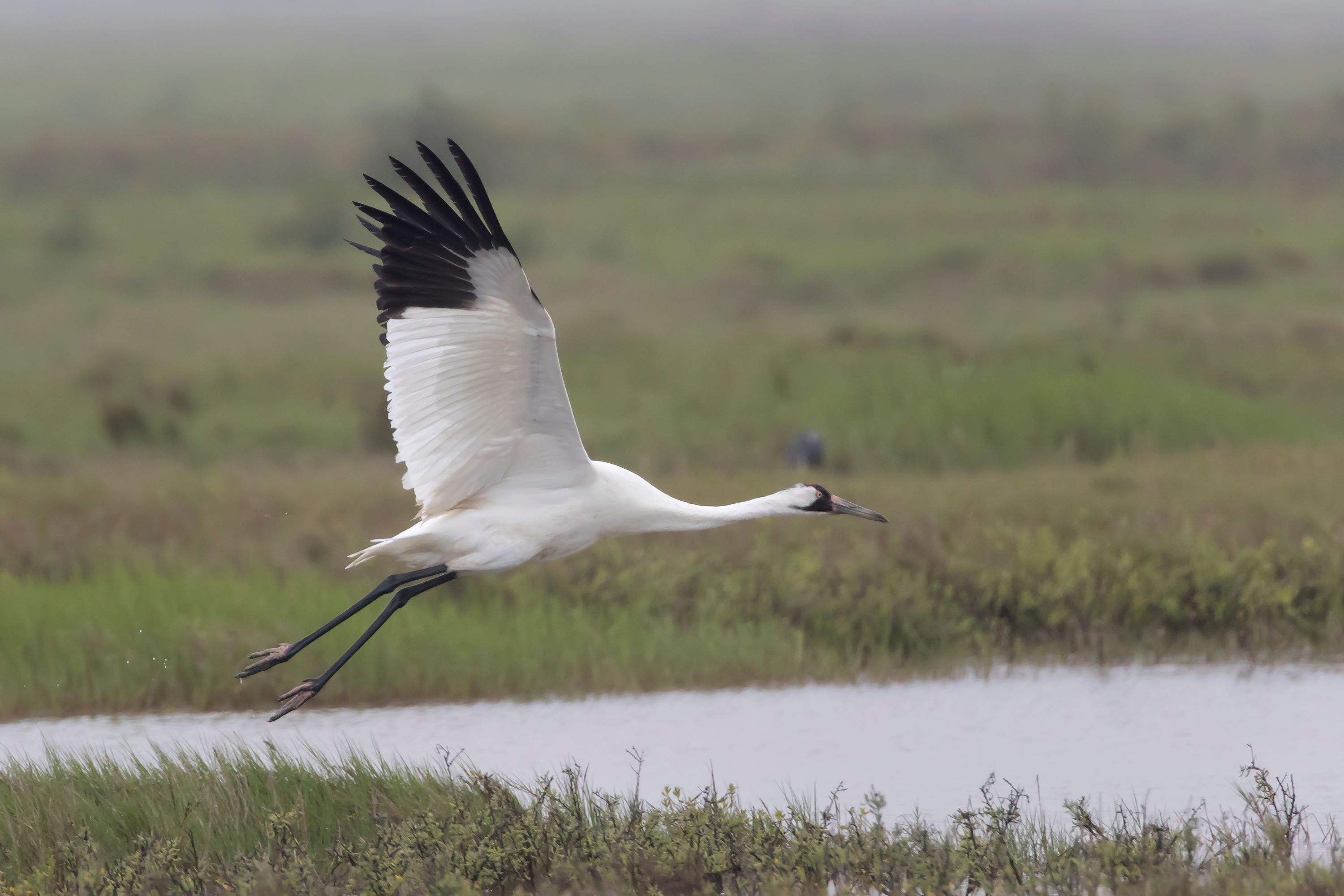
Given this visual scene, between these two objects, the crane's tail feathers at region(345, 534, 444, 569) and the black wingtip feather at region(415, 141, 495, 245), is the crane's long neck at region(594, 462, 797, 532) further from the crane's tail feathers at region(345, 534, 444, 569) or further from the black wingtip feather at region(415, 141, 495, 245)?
the black wingtip feather at region(415, 141, 495, 245)

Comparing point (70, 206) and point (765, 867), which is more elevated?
point (70, 206)

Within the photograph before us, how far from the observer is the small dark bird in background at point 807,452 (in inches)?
624

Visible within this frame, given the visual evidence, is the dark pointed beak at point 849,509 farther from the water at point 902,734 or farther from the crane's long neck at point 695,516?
the water at point 902,734

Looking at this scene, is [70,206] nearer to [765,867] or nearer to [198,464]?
[198,464]

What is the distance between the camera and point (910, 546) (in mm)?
11648

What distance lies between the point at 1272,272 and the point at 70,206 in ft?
76.2

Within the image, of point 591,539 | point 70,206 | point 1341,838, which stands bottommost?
point 1341,838

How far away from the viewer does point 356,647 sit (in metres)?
7.82

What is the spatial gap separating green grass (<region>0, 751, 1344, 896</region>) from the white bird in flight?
2.22ft

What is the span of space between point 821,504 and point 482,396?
5.26 feet

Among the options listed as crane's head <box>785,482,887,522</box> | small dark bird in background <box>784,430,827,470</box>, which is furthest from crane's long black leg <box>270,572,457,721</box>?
small dark bird in background <box>784,430,827,470</box>

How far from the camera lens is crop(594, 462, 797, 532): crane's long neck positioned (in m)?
8.04

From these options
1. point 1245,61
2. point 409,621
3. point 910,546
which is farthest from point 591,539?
point 1245,61

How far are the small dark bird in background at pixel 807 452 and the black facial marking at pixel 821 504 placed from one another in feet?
24.2
